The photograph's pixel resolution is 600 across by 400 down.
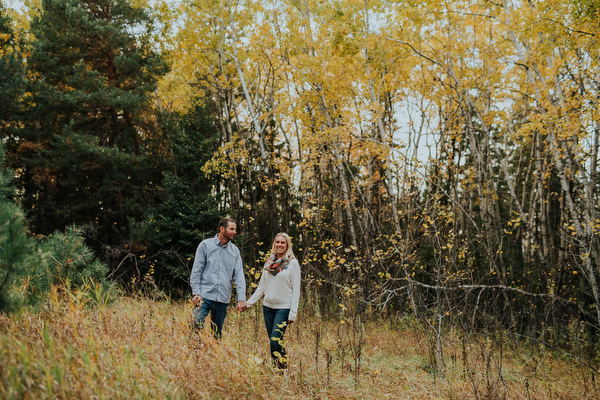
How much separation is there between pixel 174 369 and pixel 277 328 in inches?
39.6

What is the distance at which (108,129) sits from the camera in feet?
38.3

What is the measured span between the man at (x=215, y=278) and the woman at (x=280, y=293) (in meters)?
0.28

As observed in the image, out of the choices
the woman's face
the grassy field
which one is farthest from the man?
the woman's face

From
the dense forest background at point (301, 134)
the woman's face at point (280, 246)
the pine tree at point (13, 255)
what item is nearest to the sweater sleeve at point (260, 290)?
the woman's face at point (280, 246)

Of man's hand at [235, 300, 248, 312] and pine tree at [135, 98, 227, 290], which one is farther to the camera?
pine tree at [135, 98, 227, 290]

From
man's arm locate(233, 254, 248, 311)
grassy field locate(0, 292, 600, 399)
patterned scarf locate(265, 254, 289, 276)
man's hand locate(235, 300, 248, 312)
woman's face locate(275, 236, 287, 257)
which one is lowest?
grassy field locate(0, 292, 600, 399)

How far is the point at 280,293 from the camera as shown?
345 cm

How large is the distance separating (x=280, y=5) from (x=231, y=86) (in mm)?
2624

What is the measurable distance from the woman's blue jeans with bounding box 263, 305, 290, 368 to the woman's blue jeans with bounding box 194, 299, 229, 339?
1.55 ft

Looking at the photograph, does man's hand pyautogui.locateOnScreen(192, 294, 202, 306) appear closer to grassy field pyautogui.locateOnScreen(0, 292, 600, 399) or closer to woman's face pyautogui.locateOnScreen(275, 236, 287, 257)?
grassy field pyautogui.locateOnScreen(0, 292, 600, 399)

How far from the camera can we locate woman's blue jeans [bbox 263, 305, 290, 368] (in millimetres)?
3273

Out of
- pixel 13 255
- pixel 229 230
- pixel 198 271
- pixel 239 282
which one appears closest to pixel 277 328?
pixel 239 282

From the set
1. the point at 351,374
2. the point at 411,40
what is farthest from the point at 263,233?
the point at 351,374

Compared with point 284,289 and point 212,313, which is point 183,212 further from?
point 284,289
